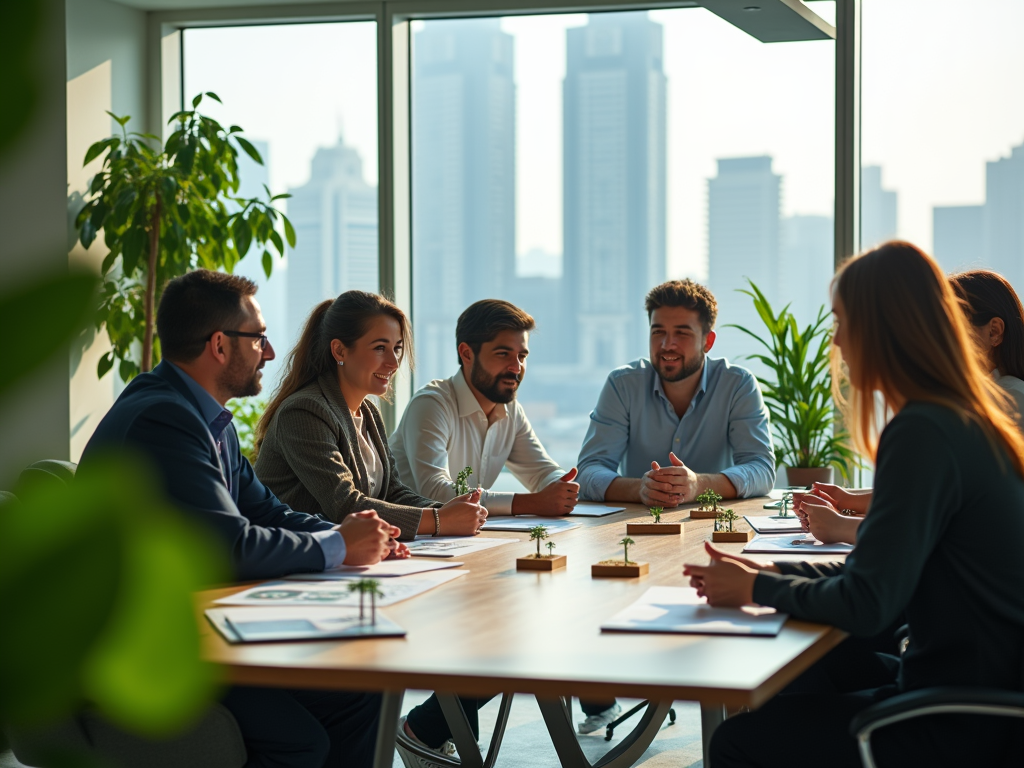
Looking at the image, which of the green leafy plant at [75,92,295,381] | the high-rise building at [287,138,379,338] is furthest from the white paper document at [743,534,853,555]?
the high-rise building at [287,138,379,338]

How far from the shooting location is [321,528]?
8.34ft

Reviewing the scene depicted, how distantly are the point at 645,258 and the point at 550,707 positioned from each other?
346cm

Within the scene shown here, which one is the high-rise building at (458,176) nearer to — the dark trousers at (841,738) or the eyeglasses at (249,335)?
the eyeglasses at (249,335)

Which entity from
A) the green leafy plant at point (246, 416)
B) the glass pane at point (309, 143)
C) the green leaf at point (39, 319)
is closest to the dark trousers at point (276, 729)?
the green leaf at point (39, 319)

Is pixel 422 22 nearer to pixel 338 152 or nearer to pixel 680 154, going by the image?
pixel 338 152

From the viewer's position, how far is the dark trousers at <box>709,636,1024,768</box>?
63.1 inches

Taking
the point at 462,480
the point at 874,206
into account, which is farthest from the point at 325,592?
the point at 874,206

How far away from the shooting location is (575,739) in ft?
8.65

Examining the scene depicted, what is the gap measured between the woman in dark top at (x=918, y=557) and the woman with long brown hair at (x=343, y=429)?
1.16 m

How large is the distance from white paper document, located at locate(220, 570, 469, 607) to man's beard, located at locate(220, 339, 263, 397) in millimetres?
559

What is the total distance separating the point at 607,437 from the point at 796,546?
163 cm

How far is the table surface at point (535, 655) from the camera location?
4.52 ft

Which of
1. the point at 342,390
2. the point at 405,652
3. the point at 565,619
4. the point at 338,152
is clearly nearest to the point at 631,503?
the point at 342,390

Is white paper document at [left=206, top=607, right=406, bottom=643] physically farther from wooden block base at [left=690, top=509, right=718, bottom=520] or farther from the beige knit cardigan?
wooden block base at [left=690, top=509, right=718, bottom=520]
